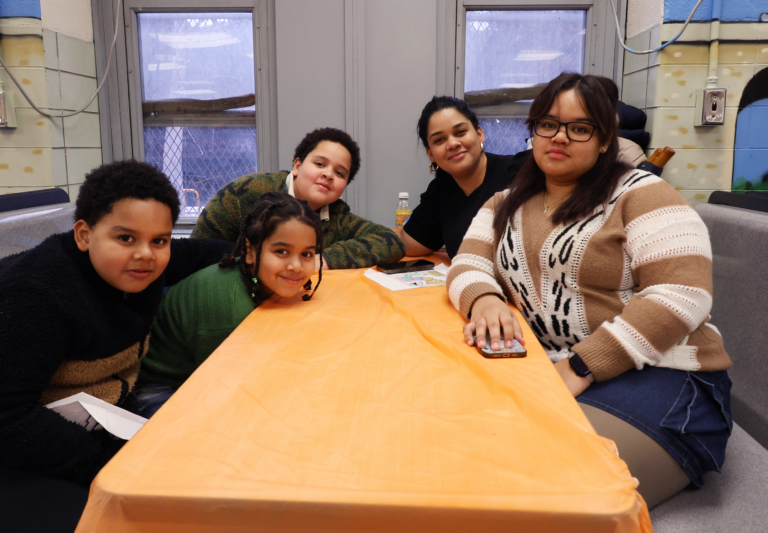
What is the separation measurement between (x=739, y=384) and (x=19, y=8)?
9.84 ft

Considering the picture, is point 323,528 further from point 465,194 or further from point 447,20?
point 447,20

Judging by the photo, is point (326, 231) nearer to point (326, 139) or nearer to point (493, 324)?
point (326, 139)

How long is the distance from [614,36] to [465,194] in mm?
Answer: 1345

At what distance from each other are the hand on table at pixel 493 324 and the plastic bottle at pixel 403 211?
139cm

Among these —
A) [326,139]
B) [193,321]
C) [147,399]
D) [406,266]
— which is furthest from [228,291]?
[326,139]

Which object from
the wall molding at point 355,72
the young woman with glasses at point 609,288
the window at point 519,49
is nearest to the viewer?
the young woman with glasses at point 609,288

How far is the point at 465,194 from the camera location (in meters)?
2.06

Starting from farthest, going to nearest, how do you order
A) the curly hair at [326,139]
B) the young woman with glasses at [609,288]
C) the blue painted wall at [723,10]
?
the blue painted wall at [723,10] → the curly hair at [326,139] → the young woman with glasses at [609,288]

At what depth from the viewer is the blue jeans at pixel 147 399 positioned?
125cm

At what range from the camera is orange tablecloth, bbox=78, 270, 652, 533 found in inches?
23.5

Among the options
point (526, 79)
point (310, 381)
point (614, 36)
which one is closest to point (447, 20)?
point (526, 79)

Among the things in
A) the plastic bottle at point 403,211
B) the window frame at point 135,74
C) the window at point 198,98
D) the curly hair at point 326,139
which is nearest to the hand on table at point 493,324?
the curly hair at point 326,139

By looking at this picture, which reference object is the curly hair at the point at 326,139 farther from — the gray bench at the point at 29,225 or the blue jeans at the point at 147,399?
the blue jeans at the point at 147,399

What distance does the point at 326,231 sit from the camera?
2094 millimetres
